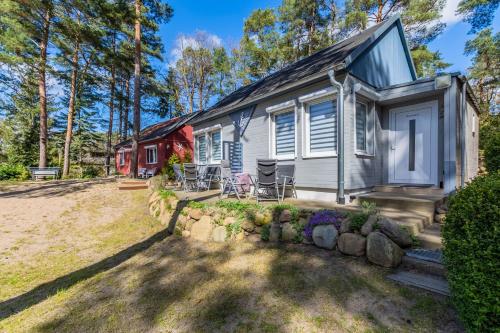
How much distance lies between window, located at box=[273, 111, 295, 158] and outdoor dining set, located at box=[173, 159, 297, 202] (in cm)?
45

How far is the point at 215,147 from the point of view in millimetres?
9617

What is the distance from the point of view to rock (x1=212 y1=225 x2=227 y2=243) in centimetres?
447

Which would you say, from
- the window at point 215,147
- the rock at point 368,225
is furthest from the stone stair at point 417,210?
the window at point 215,147

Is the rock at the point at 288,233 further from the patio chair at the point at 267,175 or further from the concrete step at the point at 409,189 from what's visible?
the concrete step at the point at 409,189

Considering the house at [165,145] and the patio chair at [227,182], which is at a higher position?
the house at [165,145]

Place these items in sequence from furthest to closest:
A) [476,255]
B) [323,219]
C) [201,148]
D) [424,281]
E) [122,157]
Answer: [122,157], [201,148], [323,219], [424,281], [476,255]

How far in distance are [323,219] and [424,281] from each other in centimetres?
142

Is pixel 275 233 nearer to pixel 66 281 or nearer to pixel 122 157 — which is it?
pixel 66 281

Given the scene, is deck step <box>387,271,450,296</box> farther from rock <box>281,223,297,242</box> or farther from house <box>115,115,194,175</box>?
house <box>115,115,194,175</box>

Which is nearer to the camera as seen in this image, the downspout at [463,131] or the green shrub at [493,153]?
the downspout at [463,131]

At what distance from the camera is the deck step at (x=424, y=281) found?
2.43 meters

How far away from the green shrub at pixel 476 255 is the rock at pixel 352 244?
1.34m

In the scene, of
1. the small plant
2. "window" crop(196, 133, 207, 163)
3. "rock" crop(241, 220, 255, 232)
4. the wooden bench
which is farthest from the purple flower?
the wooden bench

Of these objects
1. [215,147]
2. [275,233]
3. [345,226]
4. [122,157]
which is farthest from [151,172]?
[345,226]
